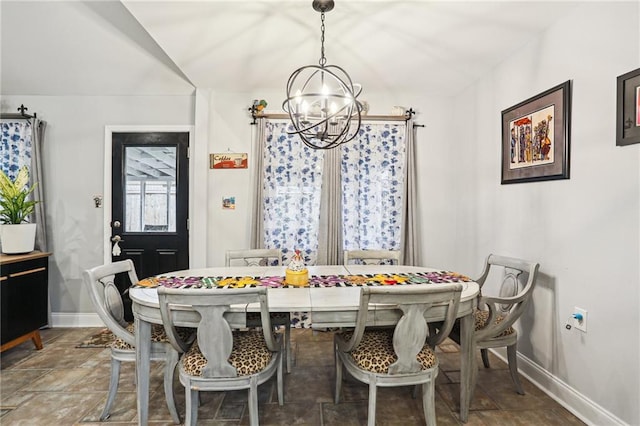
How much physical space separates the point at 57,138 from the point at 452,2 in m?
4.07

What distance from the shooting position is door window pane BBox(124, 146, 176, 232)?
11.5 feet

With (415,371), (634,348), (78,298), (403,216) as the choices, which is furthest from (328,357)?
(78,298)

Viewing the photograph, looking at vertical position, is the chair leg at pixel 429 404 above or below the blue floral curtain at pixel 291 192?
below

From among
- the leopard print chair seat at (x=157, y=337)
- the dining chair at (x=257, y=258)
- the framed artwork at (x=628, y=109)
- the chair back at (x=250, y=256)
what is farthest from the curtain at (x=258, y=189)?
the framed artwork at (x=628, y=109)

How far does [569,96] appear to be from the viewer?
6.81ft

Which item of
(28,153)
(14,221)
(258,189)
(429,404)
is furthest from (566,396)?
(28,153)

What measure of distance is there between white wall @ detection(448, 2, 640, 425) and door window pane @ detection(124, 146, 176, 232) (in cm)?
337

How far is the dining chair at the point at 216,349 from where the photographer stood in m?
1.50

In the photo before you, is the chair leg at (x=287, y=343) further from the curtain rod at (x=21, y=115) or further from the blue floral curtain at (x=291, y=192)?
the curtain rod at (x=21, y=115)

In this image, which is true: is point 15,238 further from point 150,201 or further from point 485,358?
point 485,358

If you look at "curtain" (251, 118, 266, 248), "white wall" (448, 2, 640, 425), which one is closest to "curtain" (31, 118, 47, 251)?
"curtain" (251, 118, 266, 248)

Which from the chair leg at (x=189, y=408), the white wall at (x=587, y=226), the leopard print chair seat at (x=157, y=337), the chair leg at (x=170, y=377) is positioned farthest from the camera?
the leopard print chair seat at (x=157, y=337)

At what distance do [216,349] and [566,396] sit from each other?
224cm

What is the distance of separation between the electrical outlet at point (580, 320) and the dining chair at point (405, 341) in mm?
955
